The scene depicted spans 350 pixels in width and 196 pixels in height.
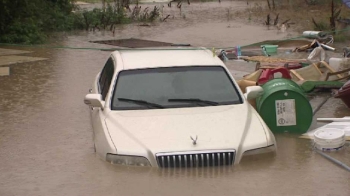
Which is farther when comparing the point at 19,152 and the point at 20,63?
the point at 20,63

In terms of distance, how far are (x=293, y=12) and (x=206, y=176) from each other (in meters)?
26.0

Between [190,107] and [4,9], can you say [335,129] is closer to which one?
[190,107]

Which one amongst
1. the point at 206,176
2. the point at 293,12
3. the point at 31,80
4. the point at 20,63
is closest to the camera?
the point at 206,176

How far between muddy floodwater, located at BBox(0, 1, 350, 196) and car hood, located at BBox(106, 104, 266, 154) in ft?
0.89

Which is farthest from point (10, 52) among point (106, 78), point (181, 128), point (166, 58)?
point (181, 128)

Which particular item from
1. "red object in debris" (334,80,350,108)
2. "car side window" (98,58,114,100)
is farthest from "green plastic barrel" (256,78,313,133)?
"car side window" (98,58,114,100)

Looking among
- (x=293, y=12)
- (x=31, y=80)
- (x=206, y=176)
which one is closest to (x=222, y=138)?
(x=206, y=176)

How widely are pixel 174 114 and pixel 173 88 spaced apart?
489mm

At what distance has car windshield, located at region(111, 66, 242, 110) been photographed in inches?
340

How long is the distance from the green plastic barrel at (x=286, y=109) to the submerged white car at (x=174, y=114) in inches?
27.3

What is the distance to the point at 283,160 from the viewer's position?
28.5 feet

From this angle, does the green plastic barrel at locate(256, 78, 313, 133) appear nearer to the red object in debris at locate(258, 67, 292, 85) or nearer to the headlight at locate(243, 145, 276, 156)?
the headlight at locate(243, 145, 276, 156)

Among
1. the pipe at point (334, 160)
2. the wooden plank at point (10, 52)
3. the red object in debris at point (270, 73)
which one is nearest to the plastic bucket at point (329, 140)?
the pipe at point (334, 160)

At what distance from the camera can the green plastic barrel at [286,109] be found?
9773mm
